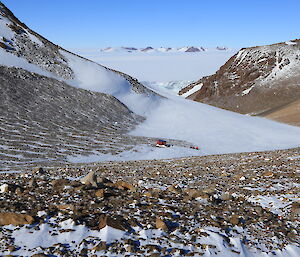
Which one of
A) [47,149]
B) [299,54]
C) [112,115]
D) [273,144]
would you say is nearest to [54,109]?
[112,115]

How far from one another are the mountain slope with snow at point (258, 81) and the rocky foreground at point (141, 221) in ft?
326

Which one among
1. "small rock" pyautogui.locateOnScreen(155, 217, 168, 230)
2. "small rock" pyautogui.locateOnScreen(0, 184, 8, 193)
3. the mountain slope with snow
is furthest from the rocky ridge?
the mountain slope with snow

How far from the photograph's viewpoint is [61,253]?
6391 mm

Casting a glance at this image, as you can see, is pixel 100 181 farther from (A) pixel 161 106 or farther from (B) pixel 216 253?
(A) pixel 161 106

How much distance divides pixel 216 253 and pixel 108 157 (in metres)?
25.7

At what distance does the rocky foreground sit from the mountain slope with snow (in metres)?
99.3

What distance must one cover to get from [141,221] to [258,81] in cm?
12572

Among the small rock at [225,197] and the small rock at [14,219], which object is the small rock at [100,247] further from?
the small rock at [225,197]

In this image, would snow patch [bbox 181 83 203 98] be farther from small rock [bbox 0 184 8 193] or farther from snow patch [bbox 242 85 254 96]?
small rock [bbox 0 184 8 193]

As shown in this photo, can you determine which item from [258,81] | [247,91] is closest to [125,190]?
[247,91]

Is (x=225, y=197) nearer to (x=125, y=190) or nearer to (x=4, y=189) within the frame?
(x=125, y=190)

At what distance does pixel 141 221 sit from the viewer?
324 inches

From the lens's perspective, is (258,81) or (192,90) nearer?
(258,81)

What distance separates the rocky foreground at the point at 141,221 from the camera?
6.86 meters
